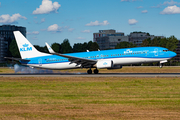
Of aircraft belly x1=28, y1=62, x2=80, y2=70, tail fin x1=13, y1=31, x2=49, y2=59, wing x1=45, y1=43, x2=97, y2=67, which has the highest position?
tail fin x1=13, y1=31, x2=49, y2=59

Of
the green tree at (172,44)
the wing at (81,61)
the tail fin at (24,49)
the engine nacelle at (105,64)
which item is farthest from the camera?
the green tree at (172,44)

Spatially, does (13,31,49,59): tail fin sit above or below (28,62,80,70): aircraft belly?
above

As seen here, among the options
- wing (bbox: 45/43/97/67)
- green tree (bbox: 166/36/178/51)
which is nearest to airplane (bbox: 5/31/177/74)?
wing (bbox: 45/43/97/67)

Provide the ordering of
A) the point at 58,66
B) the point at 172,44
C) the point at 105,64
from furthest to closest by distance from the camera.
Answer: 1. the point at 172,44
2. the point at 58,66
3. the point at 105,64

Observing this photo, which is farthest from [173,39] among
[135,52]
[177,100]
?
[177,100]

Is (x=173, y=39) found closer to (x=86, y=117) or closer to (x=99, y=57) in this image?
(x=99, y=57)

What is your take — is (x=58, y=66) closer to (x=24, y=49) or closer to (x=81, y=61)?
(x=81, y=61)

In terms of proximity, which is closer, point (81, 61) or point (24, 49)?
point (81, 61)

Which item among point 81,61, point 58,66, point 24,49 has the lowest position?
point 58,66

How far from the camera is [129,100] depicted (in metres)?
17.5

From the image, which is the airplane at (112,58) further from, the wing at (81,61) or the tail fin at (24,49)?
the tail fin at (24,49)

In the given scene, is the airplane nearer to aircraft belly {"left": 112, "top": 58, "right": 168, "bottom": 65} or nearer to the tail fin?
aircraft belly {"left": 112, "top": 58, "right": 168, "bottom": 65}

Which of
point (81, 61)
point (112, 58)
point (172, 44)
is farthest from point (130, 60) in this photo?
point (172, 44)

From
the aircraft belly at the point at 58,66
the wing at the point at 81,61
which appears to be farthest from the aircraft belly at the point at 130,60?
the aircraft belly at the point at 58,66
